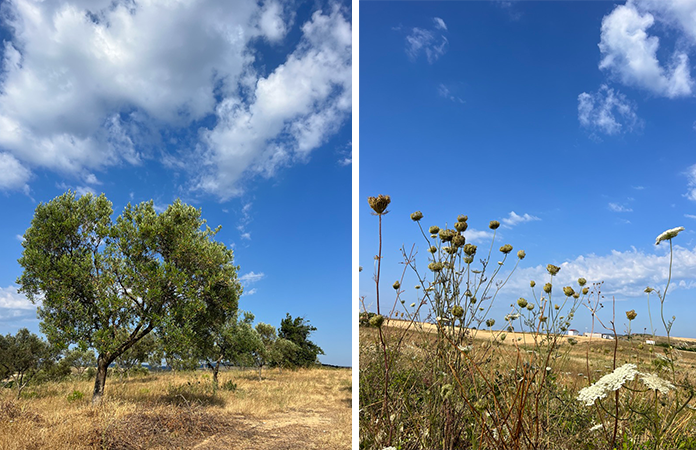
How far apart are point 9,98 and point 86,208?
9.77 meters

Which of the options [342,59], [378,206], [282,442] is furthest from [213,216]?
[342,59]

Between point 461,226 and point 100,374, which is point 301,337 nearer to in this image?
point 100,374

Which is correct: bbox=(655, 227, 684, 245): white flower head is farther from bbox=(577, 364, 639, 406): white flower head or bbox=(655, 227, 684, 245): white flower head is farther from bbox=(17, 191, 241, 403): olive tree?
bbox=(17, 191, 241, 403): olive tree

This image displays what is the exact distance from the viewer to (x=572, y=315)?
2.15 meters

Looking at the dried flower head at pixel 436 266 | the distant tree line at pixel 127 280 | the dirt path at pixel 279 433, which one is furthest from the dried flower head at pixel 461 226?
the distant tree line at pixel 127 280

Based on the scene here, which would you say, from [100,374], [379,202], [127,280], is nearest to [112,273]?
[127,280]

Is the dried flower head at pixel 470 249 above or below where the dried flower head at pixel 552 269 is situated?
above

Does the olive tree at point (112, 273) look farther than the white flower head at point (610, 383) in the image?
Yes

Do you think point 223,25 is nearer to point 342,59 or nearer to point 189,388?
point 342,59

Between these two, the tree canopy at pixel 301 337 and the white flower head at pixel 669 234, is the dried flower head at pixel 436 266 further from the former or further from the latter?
the tree canopy at pixel 301 337

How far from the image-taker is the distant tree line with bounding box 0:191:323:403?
9867mm

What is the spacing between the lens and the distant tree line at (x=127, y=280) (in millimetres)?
9867

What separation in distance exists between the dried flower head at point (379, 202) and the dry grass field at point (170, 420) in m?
6.98

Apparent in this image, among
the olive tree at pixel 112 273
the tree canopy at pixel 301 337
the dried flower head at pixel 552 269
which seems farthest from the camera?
the tree canopy at pixel 301 337
